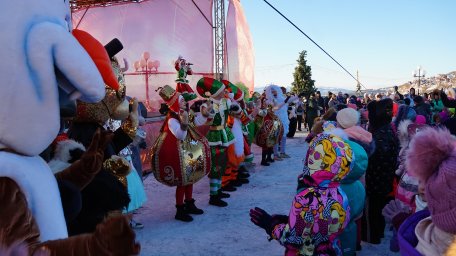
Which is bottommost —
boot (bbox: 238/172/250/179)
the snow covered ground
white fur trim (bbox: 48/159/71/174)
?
the snow covered ground

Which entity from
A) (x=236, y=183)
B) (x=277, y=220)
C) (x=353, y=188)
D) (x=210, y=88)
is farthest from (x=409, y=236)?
(x=236, y=183)

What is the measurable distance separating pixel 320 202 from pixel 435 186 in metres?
0.79

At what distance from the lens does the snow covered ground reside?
11.9 ft

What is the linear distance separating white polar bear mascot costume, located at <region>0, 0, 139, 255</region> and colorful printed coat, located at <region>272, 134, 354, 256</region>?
4.11 feet

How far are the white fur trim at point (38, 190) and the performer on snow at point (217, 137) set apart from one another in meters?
3.57

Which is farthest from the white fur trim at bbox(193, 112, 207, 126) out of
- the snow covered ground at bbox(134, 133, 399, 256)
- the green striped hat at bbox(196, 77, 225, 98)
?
the snow covered ground at bbox(134, 133, 399, 256)

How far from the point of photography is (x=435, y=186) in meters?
1.30

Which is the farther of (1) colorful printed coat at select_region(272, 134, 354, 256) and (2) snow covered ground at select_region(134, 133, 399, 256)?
(2) snow covered ground at select_region(134, 133, 399, 256)

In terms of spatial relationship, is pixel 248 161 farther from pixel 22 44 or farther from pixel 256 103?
pixel 22 44

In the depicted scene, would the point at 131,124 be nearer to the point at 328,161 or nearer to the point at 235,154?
the point at 328,161

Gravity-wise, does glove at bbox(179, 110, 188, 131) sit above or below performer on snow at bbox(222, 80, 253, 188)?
above

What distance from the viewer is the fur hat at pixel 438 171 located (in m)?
1.26

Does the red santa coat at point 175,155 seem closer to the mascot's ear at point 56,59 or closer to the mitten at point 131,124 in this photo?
the mitten at point 131,124

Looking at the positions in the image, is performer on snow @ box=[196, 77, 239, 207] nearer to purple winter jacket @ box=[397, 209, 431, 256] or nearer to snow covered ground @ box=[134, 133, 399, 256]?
snow covered ground @ box=[134, 133, 399, 256]
